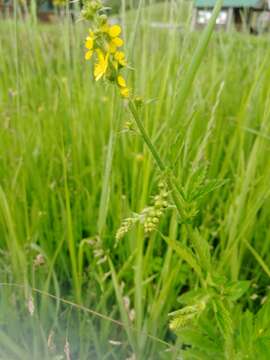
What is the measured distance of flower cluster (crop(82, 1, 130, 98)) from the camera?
0.38 metres

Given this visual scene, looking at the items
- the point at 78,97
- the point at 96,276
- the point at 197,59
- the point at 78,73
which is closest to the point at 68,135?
the point at 78,97

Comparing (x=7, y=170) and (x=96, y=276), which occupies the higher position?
(x=7, y=170)

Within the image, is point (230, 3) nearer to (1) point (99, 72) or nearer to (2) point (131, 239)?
(2) point (131, 239)

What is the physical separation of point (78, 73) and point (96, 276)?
0.69 meters

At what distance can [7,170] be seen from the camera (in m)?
0.88

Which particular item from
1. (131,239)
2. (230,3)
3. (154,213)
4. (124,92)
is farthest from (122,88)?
(230,3)

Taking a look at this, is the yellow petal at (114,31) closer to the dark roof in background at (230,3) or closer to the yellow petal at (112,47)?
the yellow petal at (112,47)

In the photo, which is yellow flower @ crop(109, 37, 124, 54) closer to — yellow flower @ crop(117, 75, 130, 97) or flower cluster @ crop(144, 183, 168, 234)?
yellow flower @ crop(117, 75, 130, 97)

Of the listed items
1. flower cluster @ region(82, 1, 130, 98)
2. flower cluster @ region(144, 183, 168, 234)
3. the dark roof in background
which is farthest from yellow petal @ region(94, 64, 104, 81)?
the dark roof in background

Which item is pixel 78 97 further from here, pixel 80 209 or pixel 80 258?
pixel 80 258

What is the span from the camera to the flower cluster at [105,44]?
384mm

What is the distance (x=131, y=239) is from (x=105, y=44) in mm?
410

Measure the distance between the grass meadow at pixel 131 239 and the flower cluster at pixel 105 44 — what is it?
2.0 inches

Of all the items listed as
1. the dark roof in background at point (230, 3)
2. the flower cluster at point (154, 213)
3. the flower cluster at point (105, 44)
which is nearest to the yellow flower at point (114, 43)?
the flower cluster at point (105, 44)
